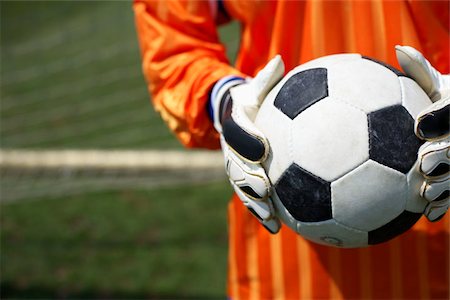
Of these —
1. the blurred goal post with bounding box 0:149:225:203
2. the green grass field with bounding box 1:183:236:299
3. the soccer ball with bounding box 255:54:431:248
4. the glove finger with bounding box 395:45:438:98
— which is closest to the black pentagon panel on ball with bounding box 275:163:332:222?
the soccer ball with bounding box 255:54:431:248

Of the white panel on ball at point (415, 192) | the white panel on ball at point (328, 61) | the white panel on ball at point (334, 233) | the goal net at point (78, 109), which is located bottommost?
the goal net at point (78, 109)

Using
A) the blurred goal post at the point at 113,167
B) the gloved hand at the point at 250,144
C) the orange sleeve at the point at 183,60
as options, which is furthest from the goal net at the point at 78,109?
the gloved hand at the point at 250,144

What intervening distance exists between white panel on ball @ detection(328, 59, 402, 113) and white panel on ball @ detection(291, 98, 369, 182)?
0.02 meters

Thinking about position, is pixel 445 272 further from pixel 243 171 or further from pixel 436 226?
pixel 243 171

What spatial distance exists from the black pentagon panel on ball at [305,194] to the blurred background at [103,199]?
76.9 inches

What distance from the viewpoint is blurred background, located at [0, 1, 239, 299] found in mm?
3252

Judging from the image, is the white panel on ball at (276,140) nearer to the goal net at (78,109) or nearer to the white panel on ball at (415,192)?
the white panel on ball at (415,192)

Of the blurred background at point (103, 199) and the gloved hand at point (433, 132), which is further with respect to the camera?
the blurred background at point (103, 199)

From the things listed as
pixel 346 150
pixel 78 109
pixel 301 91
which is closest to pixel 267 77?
pixel 301 91

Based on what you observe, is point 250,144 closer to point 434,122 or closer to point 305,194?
point 305,194

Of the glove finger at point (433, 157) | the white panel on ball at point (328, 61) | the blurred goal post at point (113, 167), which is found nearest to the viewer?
the glove finger at point (433, 157)

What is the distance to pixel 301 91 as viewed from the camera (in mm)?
1189

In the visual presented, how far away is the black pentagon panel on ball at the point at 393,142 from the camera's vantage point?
112 cm

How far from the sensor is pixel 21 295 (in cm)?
316
